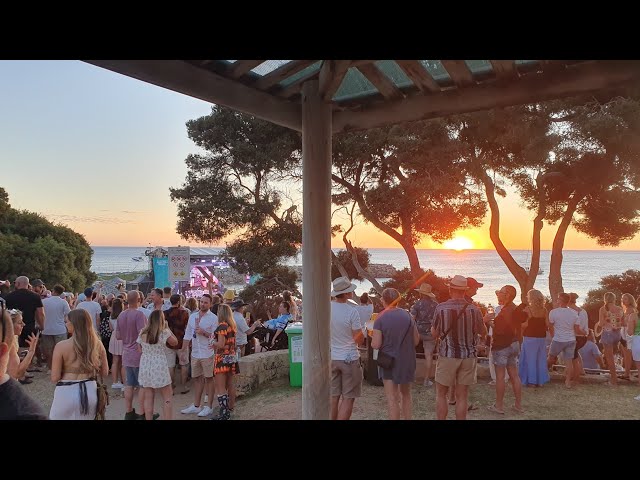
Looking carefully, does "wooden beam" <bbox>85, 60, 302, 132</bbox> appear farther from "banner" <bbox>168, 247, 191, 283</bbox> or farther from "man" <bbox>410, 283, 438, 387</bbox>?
"banner" <bbox>168, 247, 191, 283</bbox>

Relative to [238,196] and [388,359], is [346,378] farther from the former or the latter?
[238,196]

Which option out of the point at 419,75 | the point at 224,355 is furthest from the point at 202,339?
the point at 419,75

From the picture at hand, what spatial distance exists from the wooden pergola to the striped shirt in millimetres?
1354

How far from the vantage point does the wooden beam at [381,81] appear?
3831 mm

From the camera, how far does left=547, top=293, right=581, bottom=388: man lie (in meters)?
7.21

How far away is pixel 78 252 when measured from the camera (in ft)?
109

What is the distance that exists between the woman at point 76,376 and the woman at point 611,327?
736 centimetres

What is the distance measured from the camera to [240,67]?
12.5 feet

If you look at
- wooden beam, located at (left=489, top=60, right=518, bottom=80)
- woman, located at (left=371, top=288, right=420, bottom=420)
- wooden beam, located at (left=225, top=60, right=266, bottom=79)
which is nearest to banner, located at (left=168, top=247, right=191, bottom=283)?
woman, located at (left=371, top=288, right=420, bottom=420)

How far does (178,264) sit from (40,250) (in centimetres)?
2252
